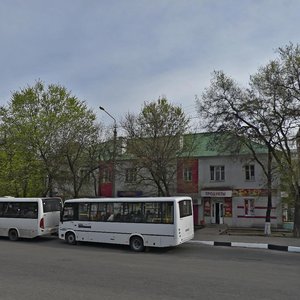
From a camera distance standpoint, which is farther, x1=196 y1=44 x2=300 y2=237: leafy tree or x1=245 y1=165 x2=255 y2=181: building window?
x1=245 y1=165 x2=255 y2=181: building window

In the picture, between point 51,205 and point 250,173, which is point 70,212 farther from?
point 250,173

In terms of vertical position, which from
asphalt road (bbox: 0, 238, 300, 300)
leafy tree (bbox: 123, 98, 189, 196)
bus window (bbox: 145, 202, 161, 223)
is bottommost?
asphalt road (bbox: 0, 238, 300, 300)

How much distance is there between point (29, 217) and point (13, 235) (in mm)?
1655

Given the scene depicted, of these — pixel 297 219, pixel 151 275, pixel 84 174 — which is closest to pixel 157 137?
pixel 84 174

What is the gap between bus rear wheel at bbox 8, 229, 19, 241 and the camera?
21.6m

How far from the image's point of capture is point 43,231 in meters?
20.8

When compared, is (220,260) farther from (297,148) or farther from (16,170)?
(16,170)

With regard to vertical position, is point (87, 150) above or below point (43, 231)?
above

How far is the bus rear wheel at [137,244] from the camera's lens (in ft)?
57.4

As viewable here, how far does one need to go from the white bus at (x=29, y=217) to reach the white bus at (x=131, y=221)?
1.43m

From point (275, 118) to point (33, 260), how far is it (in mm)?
16605

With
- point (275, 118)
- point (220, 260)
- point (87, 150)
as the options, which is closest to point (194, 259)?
point (220, 260)

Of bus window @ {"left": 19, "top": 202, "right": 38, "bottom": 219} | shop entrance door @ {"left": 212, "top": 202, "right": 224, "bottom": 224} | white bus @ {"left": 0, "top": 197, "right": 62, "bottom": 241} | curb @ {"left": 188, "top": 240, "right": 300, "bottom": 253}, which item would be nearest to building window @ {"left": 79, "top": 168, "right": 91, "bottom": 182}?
white bus @ {"left": 0, "top": 197, "right": 62, "bottom": 241}

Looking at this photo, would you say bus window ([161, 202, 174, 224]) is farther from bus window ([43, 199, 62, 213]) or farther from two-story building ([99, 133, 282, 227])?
two-story building ([99, 133, 282, 227])
